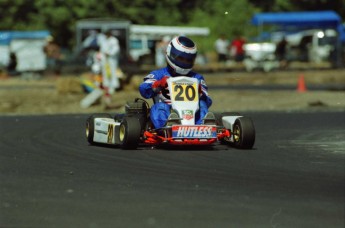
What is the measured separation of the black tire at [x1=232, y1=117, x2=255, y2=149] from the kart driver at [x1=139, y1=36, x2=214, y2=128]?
1.38 ft

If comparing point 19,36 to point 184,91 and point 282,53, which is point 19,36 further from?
point 184,91

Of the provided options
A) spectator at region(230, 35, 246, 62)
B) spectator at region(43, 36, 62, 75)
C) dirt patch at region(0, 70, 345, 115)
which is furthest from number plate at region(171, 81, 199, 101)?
spectator at region(230, 35, 246, 62)

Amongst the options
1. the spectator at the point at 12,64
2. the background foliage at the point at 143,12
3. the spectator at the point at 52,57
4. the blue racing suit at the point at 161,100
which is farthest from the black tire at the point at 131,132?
the background foliage at the point at 143,12

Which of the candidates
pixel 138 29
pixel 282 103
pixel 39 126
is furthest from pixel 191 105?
pixel 138 29

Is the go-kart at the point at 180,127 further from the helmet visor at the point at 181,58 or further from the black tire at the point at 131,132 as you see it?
the helmet visor at the point at 181,58

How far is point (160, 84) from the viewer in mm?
12125

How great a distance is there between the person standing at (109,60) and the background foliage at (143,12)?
35567 millimetres

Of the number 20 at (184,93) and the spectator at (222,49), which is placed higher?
the number 20 at (184,93)

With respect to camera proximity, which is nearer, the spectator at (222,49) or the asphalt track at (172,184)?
the asphalt track at (172,184)

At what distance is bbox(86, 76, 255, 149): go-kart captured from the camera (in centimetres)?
1156

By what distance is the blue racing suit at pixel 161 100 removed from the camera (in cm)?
1193

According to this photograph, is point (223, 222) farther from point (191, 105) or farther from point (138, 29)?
point (138, 29)

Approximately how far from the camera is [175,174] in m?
9.48

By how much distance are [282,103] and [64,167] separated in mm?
13966
